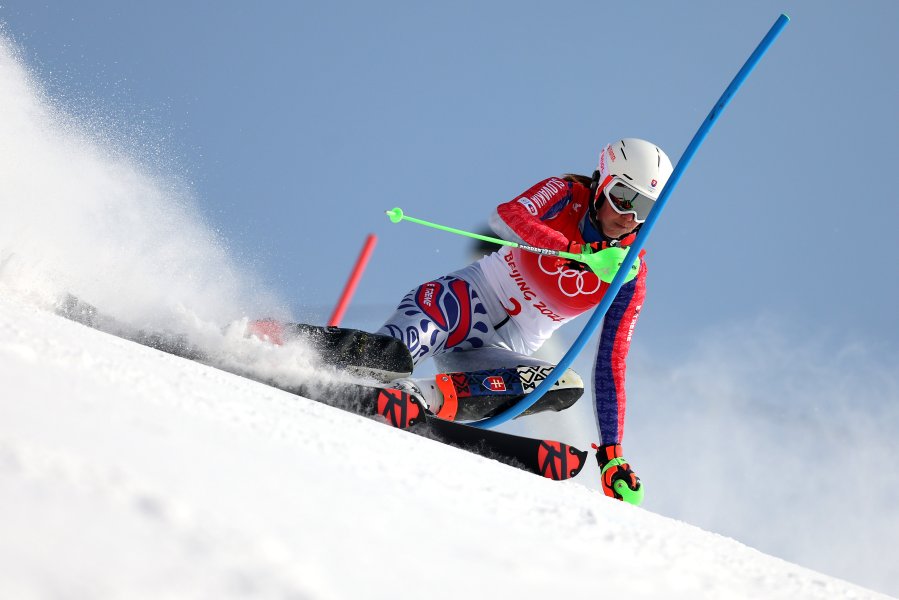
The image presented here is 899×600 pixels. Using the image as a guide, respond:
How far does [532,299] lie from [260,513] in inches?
112

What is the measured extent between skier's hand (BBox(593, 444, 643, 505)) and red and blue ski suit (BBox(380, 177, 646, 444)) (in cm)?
5

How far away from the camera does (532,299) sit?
366 centimetres

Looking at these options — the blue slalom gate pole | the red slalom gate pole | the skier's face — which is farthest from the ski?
the red slalom gate pole

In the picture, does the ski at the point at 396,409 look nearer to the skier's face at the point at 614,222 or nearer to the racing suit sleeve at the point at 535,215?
the racing suit sleeve at the point at 535,215

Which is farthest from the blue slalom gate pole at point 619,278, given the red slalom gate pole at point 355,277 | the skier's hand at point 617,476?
the red slalom gate pole at point 355,277

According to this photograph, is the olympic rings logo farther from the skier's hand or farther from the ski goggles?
the skier's hand

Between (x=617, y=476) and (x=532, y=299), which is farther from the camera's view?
(x=532, y=299)

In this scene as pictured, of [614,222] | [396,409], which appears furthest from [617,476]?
[396,409]

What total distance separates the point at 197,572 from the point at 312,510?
0.25 meters

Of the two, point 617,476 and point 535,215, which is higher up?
point 535,215

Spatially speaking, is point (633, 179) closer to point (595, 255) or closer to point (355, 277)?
point (595, 255)

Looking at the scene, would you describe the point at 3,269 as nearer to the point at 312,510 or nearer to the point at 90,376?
the point at 90,376

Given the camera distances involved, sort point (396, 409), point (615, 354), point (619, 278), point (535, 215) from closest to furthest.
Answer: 1. point (396, 409)
2. point (619, 278)
3. point (535, 215)
4. point (615, 354)

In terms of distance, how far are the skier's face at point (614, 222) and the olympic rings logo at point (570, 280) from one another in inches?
7.5
